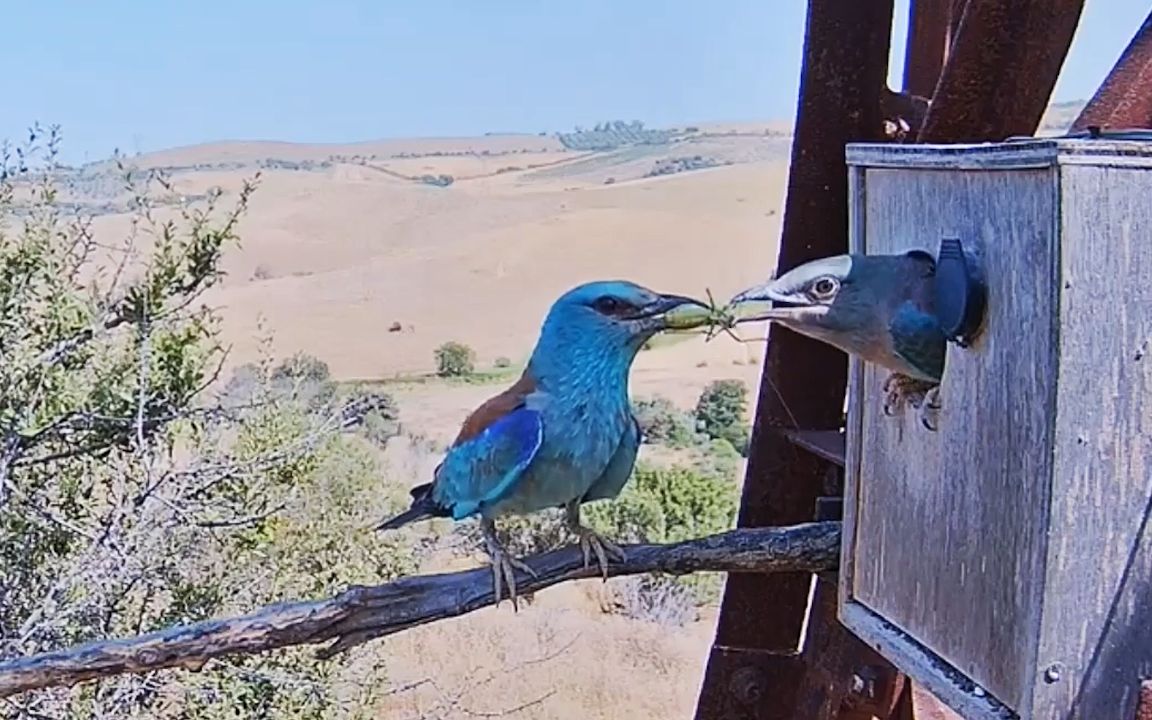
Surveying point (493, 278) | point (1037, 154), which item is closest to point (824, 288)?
point (1037, 154)

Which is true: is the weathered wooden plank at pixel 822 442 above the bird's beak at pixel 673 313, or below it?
below

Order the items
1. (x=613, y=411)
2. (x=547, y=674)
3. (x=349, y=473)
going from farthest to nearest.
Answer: (x=547, y=674)
(x=349, y=473)
(x=613, y=411)

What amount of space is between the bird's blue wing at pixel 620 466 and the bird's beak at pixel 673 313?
0.61 feet

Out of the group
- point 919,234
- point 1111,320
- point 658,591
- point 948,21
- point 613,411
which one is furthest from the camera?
point 658,591

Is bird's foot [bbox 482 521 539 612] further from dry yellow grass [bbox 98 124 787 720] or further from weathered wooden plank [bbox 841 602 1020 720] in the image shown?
dry yellow grass [bbox 98 124 787 720]

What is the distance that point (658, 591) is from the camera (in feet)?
33.9

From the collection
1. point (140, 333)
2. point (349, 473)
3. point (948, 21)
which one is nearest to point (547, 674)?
point (349, 473)

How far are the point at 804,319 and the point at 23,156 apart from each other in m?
4.56

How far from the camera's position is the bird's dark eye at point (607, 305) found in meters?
1.58

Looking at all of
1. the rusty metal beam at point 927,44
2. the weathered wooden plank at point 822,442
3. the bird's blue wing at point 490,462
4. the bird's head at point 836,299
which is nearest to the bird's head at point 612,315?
the bird's blue wing at point 490,462

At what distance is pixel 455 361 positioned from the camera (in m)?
15.7

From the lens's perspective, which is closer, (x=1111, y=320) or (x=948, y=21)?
(x=1111, y=320)

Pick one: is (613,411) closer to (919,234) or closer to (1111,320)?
(919,234)

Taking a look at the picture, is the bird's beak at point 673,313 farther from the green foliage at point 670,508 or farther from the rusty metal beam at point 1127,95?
the green foliage at point 670,508
